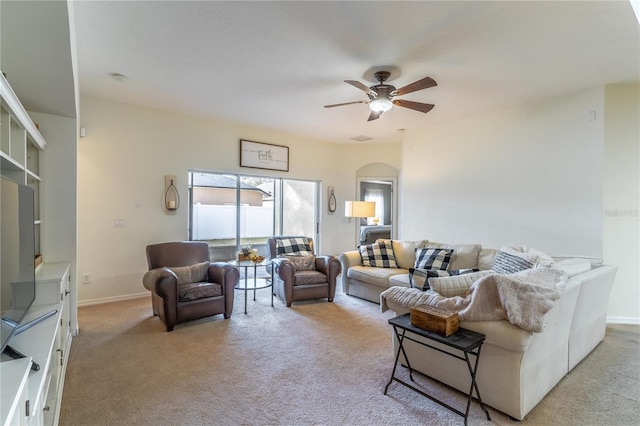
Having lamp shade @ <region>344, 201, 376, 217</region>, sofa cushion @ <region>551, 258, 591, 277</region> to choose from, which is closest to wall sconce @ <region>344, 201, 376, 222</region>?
lamp shade @ <region>344, 201, 376, 217</region>

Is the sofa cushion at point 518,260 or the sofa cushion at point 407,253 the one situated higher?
the sofa cushion at point 518,260

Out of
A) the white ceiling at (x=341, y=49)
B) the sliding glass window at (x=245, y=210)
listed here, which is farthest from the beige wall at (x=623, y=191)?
the sliding glass window at (x=245, y=210)

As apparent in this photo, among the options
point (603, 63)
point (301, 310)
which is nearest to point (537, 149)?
point (603, 63)

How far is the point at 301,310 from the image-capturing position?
3879mm

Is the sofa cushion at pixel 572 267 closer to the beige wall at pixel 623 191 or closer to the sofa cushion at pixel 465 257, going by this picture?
the sofa cushion at pixel 465 257

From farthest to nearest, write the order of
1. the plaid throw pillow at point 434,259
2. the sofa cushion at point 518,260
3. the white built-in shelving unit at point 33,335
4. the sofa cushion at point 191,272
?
the plaid throw pillow at point 434,259, the sofa cushion at point 191,272, the sofa cushion at point 518,260, the white built-in shelving unit at point 33,335

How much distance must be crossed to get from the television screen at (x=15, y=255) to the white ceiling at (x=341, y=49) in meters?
1.51

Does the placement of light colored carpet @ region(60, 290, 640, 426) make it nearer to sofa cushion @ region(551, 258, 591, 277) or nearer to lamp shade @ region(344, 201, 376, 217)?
sofa cushion @ region(551, 258, 591, 277)

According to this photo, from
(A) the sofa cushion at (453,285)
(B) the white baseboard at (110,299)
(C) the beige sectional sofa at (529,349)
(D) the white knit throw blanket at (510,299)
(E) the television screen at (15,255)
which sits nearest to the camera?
(E) the television screen at (15,255)

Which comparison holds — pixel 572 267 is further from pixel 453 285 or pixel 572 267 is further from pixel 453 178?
pixel 453 178

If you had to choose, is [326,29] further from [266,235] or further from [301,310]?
[266,235]

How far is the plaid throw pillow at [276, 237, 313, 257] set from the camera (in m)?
4.64

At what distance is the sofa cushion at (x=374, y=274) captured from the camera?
403 cm

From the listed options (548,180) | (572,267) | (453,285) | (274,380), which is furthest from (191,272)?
(548,180)
